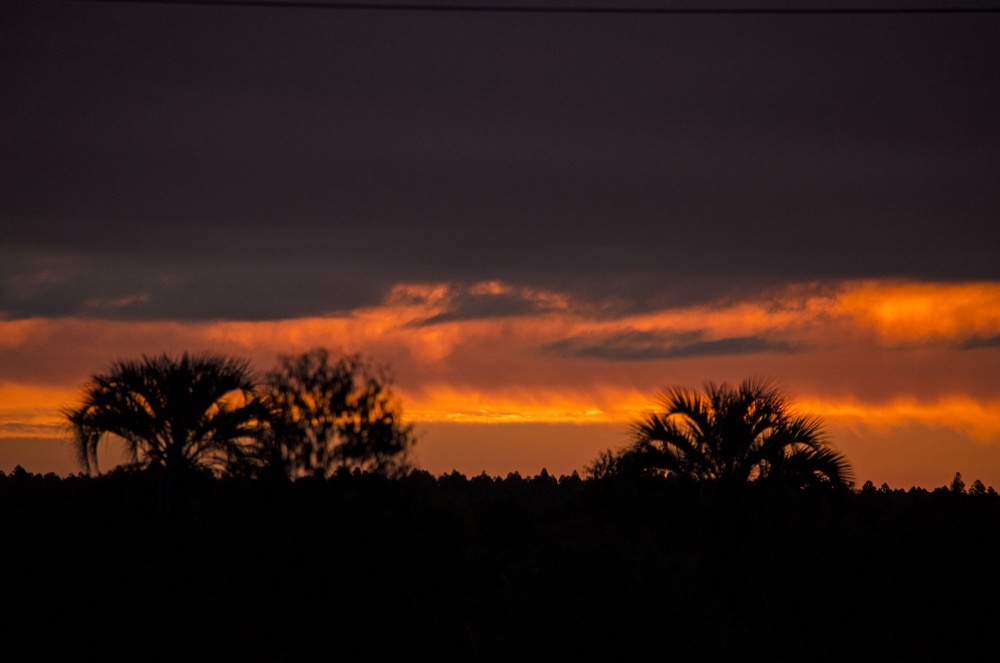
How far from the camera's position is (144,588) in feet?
88.7

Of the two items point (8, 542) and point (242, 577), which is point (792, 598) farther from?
point (8, 542)

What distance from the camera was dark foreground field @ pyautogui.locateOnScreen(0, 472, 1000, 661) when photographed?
A: 2211 centimetres

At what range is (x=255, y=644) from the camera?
87.8 feet

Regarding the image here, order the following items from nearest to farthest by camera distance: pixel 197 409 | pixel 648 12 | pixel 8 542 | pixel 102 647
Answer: pixel 648 12 → pixel 102 647 → pixel 197 409 → pixel 8 542

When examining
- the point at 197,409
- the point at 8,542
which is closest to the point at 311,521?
the point at 197,409

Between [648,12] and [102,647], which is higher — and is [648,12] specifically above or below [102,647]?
above

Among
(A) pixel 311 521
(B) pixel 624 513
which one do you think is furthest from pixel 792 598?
(A) pixel 311 521

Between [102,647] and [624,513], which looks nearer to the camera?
[102,647]

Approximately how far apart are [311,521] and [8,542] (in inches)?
308

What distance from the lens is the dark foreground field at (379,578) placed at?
2211 centimetres

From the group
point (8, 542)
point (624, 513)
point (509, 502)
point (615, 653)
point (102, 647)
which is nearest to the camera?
point (615, 653)

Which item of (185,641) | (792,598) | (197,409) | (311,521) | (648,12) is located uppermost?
(648,12)

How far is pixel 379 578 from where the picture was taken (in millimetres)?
28641

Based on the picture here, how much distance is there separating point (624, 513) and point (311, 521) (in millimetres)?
9260
